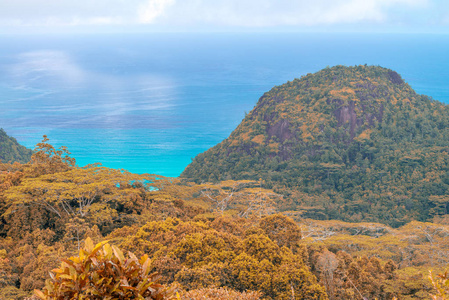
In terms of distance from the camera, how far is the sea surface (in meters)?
58.2

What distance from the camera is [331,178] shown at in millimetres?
31875

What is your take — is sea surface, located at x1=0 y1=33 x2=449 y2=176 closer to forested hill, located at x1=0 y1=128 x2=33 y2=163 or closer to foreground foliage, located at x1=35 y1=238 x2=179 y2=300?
forested hill, located at x1=0 y1=128 x2=33 y2=163

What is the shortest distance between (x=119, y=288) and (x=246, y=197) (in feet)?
63.0

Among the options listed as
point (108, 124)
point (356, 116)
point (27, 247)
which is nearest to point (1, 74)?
point (108, 124)

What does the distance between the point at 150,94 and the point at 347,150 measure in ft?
249

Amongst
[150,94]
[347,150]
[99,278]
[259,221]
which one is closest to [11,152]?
[259,221]

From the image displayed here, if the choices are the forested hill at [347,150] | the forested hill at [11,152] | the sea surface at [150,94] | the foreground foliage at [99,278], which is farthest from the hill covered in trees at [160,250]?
the sea surface at [150,94]

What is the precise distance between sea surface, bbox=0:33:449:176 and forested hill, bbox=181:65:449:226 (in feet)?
56.4

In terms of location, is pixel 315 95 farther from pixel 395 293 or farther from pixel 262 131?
pixel 395 293

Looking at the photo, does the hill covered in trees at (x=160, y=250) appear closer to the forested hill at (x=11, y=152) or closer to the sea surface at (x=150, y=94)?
the forested hill at (x=11, y=152)

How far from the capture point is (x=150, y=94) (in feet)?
329

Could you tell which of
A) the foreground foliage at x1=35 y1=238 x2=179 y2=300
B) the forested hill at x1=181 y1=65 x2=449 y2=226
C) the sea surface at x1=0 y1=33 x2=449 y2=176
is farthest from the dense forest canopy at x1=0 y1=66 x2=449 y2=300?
the sea surface at x1=0 y1=33 x2=449 y2=176

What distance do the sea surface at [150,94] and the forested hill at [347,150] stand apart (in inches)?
676

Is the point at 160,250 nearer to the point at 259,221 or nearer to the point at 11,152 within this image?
the point at 259,221
